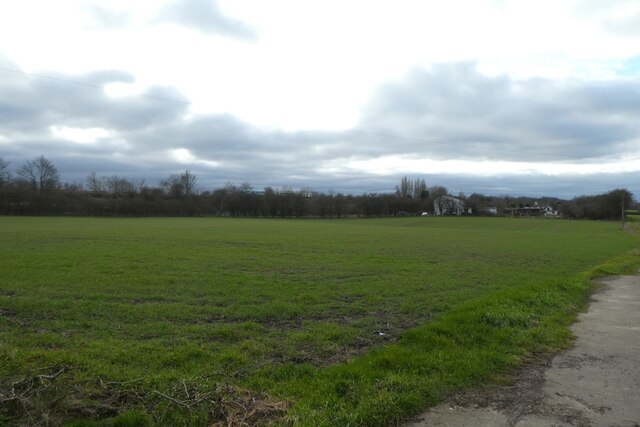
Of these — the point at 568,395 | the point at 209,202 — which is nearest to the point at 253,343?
the point at 568,395

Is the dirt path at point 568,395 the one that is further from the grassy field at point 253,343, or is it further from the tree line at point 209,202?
the tree line at point 209,202

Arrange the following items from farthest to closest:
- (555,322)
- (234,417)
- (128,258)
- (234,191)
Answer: (234,191) < (128,258) < (555,322) < (234,417)

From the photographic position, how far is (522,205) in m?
198

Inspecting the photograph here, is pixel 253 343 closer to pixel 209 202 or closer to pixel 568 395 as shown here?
pixel 568 395

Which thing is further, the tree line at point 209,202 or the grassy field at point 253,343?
the tree line at point 209,202

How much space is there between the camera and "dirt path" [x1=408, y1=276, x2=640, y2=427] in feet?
15.2

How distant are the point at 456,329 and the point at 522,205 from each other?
20721 cm

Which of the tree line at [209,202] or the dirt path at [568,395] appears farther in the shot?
the tree line at [209,202]

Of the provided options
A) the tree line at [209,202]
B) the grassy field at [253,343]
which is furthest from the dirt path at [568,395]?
the tree line at [209,202]

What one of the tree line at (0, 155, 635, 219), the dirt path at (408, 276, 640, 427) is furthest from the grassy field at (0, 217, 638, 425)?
Answer: the tree line at (0, 155, 635, 219)

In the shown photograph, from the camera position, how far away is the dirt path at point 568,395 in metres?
4.62

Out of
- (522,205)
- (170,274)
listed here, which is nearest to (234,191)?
(522,205)

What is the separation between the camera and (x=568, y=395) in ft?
17.3

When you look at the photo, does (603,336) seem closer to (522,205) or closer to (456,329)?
(456,329)
